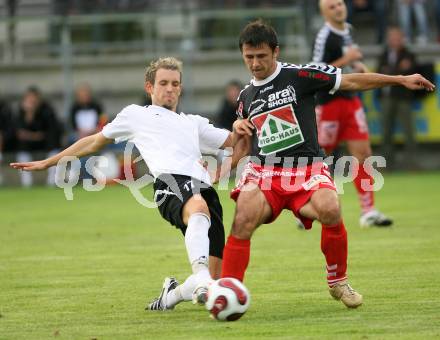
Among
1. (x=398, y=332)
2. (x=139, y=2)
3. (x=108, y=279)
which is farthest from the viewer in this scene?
(x=139, y=2)

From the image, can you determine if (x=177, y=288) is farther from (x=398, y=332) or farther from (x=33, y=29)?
(x=33, y=29)

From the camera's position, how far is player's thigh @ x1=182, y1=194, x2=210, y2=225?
24.6ft

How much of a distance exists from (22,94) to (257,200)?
17773mm

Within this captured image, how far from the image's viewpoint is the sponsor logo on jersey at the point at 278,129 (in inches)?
307

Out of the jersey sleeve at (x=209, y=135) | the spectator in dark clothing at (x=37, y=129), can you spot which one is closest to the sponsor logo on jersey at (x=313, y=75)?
the jersey sleeve at (x=209, y=135)

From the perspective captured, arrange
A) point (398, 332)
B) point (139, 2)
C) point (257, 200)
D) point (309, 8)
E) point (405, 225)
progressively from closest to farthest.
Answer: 1. point (398, 332)
2. point (257, 200)
3. point (405, 225)
4. point (309, 8)
5. point (139, 2)

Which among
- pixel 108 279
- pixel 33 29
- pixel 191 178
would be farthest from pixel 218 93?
pixel 191 178

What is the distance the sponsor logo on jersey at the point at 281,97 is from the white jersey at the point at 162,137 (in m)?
0.61

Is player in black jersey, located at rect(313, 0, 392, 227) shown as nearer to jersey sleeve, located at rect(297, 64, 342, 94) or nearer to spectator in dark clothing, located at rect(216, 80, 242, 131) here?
jersey sleeve, located at rect(297, 64, 342, 94)

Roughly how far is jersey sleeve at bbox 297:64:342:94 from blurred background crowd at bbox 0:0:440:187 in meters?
14.4

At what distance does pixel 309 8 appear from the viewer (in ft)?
77.5

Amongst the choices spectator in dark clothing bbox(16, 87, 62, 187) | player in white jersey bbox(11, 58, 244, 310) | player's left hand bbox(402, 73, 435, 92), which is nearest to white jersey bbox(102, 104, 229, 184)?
player in white jersey bbox(11, 58, 244, 310)

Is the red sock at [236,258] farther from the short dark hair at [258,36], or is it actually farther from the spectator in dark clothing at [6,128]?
the spectator in dark clothing at [6,128]

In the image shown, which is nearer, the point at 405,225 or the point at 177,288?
the point at 177,288
